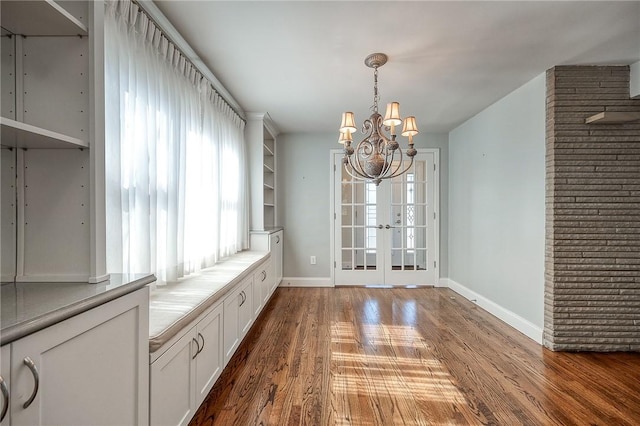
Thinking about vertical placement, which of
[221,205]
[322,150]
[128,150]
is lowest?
[221,205]

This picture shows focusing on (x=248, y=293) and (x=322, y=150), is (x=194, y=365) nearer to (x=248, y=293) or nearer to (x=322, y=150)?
(x=248, y=293)

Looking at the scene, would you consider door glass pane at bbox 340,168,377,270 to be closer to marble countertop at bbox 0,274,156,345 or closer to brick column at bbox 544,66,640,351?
brick column at bbox 544,66,640,351

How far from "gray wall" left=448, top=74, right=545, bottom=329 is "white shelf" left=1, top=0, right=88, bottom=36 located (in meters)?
3.41

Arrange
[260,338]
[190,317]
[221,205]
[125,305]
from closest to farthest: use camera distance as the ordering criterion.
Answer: [125,305] < [190,317] < [260,338] < [221,205]

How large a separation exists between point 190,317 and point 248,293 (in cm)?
125

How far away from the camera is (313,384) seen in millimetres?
2043

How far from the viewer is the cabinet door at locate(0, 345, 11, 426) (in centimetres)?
65

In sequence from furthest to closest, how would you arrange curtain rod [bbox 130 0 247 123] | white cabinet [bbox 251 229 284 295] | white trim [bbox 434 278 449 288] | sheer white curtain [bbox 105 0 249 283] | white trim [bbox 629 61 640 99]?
white trim [bbox 434 278 449 288]
white cabinet [bbox 251 229 284 295]
white trim [bbox 629 61 640 99]
curtain rod [bbox 130 0 247 123]
sheer white curtain [bbox 105 0 249 283]

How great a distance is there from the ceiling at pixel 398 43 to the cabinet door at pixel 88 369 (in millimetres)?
1828

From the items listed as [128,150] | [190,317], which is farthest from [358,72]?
[190,317]

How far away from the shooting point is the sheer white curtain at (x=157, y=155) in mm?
1521

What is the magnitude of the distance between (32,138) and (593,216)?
12.2 feet

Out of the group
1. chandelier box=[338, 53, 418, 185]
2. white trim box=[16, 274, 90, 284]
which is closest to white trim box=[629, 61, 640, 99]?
chandelier box=[338, 53, 418, 185]

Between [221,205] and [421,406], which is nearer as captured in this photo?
[421,406]
